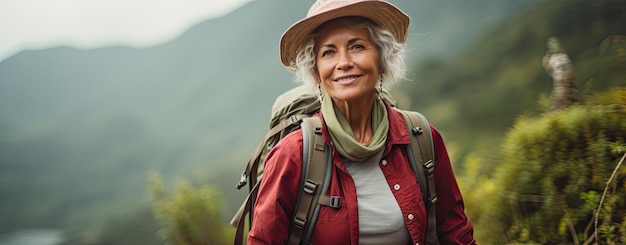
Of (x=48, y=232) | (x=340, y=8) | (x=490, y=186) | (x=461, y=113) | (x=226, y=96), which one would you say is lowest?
(x=490, y=186)

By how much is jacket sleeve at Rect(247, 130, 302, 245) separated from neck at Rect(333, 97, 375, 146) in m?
0.23

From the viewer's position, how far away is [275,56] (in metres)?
5.87

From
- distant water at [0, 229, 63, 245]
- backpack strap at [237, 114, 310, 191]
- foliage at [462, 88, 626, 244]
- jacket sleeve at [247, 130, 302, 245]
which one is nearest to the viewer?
jacket sleeve at [247, 130, 302, 245]

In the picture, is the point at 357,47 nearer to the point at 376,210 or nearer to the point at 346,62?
the point at 346,62

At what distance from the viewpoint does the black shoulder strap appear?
5.46ft

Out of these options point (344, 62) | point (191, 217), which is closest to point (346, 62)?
point (344, 62)

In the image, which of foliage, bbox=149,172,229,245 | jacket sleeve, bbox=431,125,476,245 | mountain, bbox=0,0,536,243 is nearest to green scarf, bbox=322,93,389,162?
jacket sleeve, bbox=431,125,476,245

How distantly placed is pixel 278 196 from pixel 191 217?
2816 mm

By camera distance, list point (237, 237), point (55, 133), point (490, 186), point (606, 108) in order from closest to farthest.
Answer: point (237, 237)
point (606, 108)
point (490, 186)
point (55, 133)

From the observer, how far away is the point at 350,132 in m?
1.81

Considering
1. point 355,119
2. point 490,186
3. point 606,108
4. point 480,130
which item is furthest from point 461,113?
point 355,119

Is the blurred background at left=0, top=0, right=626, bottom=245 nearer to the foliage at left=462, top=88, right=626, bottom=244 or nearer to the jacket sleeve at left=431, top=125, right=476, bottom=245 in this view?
the foliage at left=462, top=88, right=626, bottom=244

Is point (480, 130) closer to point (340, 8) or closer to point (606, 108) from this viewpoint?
point (606, 108)

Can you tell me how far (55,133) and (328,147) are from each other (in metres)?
4.36
